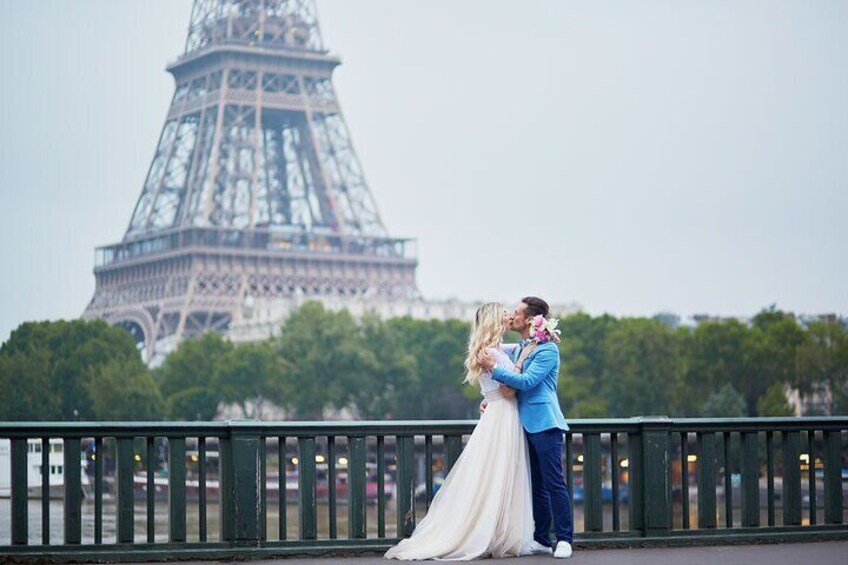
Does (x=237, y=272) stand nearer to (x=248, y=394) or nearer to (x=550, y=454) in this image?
(x=248, y=394)

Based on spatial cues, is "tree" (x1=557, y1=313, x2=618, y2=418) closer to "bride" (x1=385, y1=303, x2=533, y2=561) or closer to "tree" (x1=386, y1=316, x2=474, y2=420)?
"tree" (x1=386, y1=316, x2=474, y2=420)

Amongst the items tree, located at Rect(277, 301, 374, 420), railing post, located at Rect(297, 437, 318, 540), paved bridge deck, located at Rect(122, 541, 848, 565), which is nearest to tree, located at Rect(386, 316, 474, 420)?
tree, located at Rect(277, 301, 374, 420)

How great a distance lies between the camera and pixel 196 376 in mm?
93312

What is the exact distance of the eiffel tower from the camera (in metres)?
104

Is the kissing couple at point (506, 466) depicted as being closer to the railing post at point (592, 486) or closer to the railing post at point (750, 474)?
the railing post at point (592, 486)

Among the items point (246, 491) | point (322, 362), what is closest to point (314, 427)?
point (246, 491)

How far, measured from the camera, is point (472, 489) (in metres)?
12.3

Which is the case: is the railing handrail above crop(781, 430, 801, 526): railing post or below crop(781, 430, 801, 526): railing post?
above

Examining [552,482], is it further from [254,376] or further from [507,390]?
[254,376]

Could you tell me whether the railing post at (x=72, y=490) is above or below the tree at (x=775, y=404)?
above

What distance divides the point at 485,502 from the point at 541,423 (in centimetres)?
72

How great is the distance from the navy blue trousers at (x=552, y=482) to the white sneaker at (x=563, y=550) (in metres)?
0.10

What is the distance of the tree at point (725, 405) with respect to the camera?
75.4 metres

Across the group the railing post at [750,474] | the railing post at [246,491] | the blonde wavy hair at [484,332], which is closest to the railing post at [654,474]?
the railing post at [750,474]
